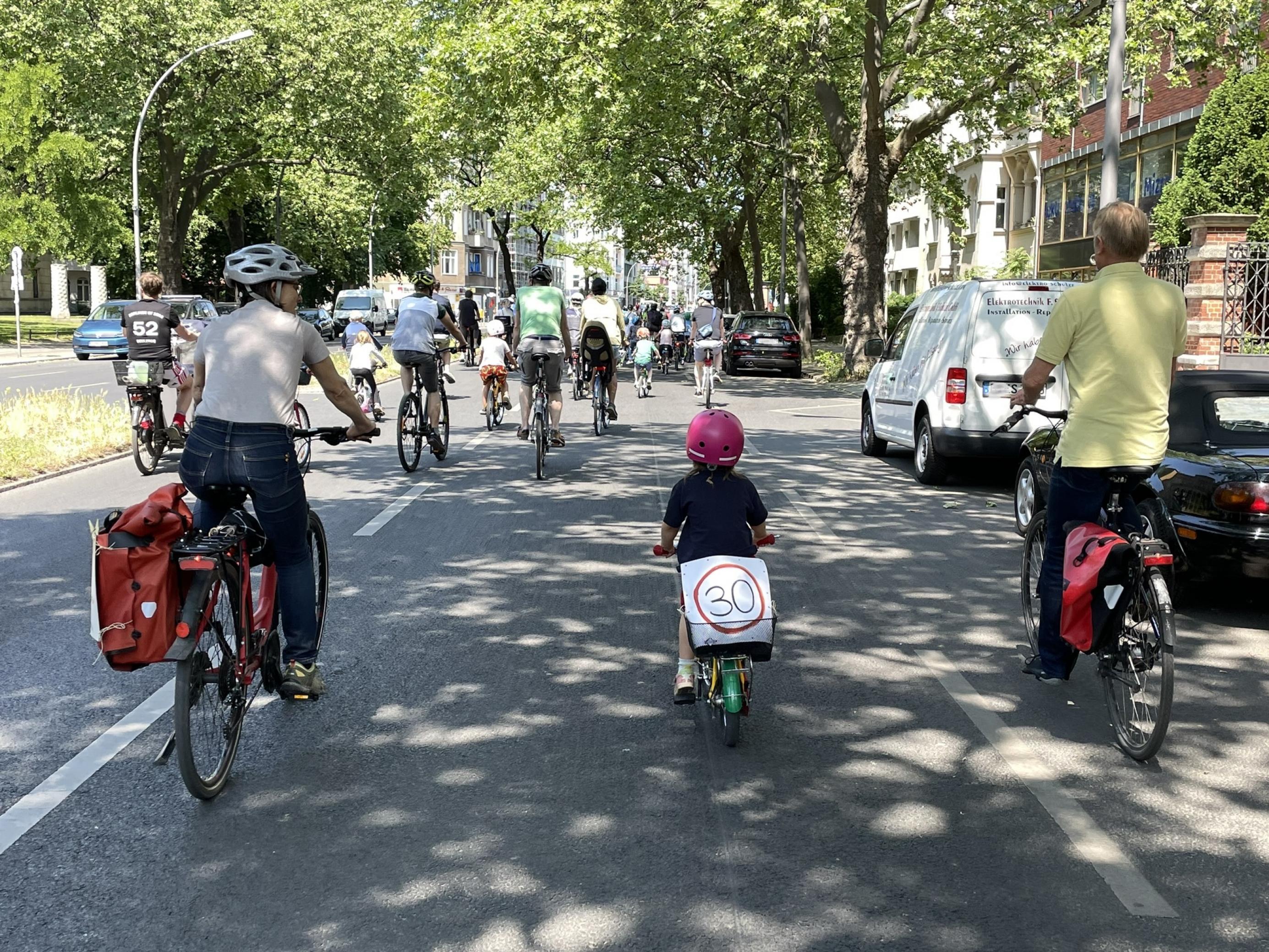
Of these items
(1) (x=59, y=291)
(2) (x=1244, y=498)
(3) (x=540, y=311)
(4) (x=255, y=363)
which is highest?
(1) (x=59, y=291)

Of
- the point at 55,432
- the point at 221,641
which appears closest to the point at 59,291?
the point at 55,432

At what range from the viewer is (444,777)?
4.83m

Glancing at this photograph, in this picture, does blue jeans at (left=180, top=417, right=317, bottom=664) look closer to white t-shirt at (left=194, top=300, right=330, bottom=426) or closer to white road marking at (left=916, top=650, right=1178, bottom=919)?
white t-shirt at (left=194, top=300, right=330, bottom=426)

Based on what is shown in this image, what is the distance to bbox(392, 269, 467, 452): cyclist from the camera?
13.6 m

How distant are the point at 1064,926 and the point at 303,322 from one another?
131 inches

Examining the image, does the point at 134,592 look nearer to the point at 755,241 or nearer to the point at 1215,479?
the point at 1215,479

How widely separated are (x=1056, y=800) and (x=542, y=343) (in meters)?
9.57

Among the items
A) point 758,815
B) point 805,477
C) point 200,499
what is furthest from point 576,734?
point 805,477

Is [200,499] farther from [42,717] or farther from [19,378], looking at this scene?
[19,378]

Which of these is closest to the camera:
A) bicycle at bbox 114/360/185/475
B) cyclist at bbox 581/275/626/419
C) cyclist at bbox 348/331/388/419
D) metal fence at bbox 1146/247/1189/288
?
bicycle at bbox 114/360/185/475

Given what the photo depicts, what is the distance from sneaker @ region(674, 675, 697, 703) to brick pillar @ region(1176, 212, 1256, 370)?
1651 centimetres

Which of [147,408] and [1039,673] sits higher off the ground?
[147,408]

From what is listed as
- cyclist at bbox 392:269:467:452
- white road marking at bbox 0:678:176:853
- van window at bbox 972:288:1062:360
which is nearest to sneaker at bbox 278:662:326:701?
white road marking at bbox 0:678:176:853

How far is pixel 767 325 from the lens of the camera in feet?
115
